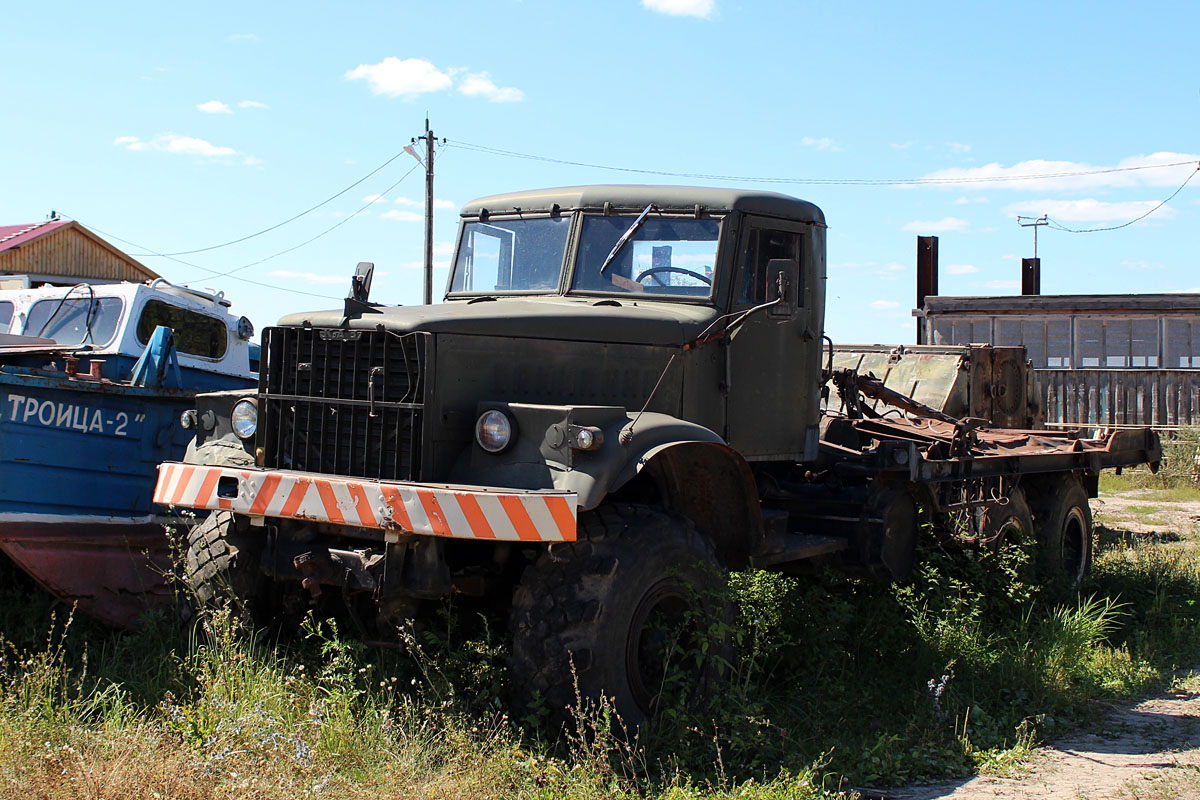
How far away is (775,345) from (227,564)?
3.20 meters

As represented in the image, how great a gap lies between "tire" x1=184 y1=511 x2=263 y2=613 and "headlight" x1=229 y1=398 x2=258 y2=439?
0.42 m

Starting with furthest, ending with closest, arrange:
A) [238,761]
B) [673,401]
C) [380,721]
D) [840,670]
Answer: [840,670], [673,401], [380,721], [238,761]

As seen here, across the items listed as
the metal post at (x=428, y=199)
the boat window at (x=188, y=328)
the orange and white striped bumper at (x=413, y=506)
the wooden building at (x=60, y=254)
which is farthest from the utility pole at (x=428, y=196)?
the orange and white striped bumper at (x=413, y=506)

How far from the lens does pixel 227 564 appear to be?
217 inches

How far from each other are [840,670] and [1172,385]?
15.6 m

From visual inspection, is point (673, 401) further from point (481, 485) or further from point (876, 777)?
point (876, 777)

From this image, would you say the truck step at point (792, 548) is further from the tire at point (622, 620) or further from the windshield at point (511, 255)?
the windshield at point (511, 255)

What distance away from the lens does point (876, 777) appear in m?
4.91

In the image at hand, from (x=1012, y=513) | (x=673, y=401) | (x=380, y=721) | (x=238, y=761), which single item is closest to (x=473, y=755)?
(x=380, y=721)

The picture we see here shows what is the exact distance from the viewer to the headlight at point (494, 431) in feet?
16.1

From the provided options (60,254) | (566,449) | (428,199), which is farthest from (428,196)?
(566,449)

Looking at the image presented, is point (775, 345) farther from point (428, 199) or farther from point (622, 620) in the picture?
point (428, 199)

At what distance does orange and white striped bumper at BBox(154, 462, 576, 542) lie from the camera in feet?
14.9

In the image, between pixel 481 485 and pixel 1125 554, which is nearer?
pixel 481 485
